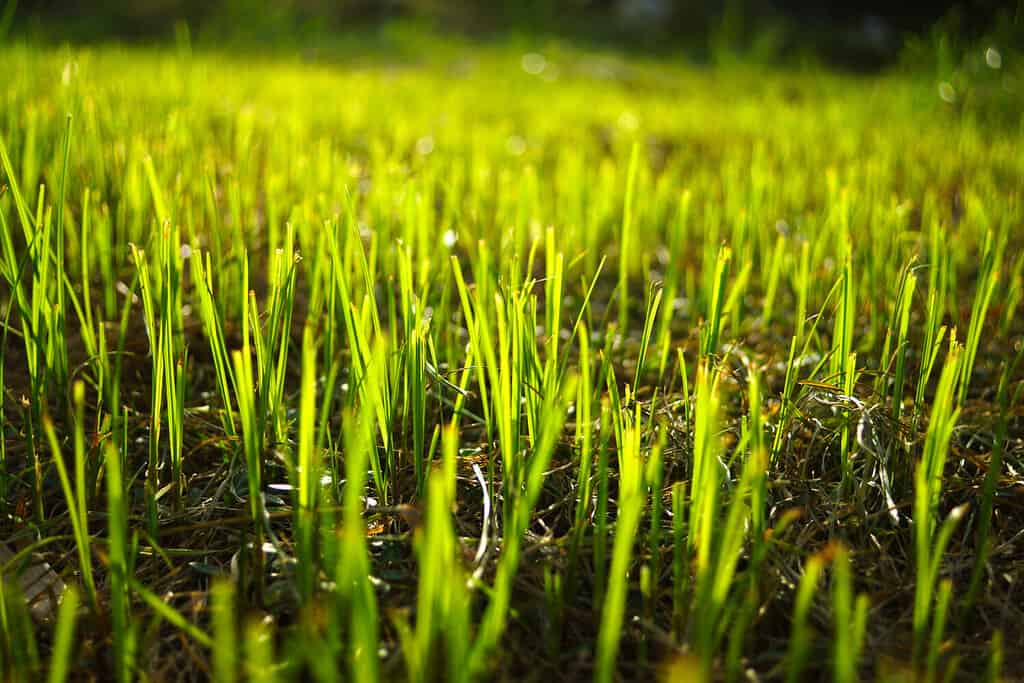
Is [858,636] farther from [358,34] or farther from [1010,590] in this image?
[358,34]

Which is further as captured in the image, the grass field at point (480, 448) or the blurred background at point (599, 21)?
the blurred background at point (599, 21)

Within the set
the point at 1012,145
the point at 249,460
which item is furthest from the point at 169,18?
the point at 249,460

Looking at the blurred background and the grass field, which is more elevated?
the blurred background

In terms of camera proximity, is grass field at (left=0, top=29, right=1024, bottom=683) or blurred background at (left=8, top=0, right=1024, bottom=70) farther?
blurred background at (left=8, top=0, right=1024, bottom=70)

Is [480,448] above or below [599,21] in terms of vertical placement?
below

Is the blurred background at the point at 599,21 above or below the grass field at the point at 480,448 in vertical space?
above
